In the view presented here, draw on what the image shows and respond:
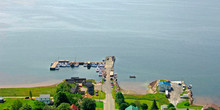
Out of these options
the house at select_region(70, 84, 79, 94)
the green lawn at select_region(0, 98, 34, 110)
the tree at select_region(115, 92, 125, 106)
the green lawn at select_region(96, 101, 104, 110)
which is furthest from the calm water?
the green lawn at select_region(96, 101, 104, 110)

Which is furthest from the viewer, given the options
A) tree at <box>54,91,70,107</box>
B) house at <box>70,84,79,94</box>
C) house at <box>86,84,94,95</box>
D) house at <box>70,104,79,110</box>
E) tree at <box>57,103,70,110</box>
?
house at <box>86,84,94,95</box>

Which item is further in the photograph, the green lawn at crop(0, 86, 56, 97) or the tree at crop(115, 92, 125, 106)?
the green lawn at crop(0, 86, 56, 97)

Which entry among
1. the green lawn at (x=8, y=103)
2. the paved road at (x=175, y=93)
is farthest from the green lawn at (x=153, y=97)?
the green lawn at (x=8, y=103)

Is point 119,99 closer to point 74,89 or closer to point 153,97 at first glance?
point 153,97

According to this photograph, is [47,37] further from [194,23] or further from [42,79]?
[194,23]

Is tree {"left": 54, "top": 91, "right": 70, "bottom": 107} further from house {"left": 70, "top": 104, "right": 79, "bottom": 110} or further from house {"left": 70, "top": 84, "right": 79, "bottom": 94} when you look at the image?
house {"left": 70, "top": 84, "right": 79, "bottom": 94}
